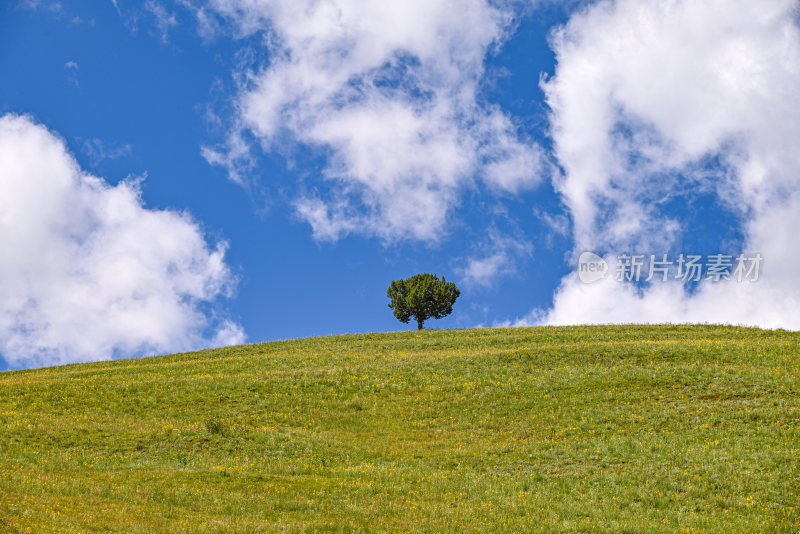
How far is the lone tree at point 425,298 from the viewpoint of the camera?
Result: 95312 mm

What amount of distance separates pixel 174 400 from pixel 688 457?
30088 mm

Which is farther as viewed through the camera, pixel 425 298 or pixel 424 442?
pixel 425 298

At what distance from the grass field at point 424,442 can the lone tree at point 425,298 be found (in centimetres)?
3915

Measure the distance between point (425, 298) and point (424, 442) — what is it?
212ft

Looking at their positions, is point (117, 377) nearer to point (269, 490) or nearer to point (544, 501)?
point (269, 490)

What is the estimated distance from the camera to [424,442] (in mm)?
31172

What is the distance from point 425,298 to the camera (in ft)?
314

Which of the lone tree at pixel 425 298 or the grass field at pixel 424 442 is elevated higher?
the lone tree at pixel 425 298

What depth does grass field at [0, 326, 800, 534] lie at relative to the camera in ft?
60.1

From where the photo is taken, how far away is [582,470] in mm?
24047

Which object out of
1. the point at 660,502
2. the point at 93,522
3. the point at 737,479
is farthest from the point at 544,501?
the point at 93,522

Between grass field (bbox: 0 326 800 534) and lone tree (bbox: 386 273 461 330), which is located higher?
lone tree (bbox: 386 273 461 330)

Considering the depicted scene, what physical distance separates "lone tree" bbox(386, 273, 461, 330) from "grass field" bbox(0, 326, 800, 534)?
128 feet

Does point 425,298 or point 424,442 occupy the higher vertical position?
point 425,298
